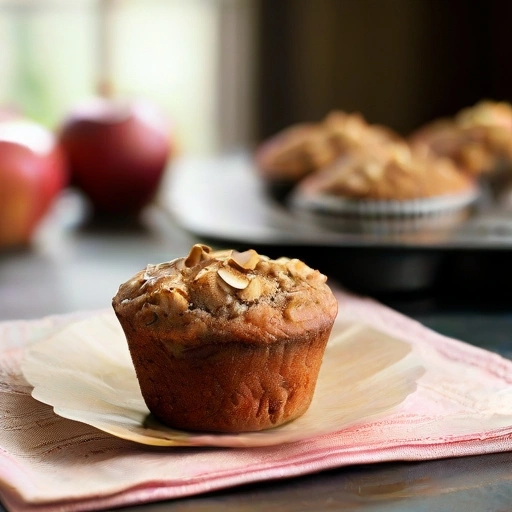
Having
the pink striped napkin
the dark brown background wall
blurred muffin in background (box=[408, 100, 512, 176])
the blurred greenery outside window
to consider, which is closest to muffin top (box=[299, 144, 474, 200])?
blurred muffin in background (box=[408, 100, 512, 176])

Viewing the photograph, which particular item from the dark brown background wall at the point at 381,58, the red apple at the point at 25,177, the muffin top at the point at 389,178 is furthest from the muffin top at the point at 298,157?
the dark brown background wall at the point at 381,58

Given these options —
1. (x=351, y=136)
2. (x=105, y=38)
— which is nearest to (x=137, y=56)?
(x=105, y=38)

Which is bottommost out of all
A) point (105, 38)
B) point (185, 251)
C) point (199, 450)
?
point (185, 251)

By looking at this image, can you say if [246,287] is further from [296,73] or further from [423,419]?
[296,73]

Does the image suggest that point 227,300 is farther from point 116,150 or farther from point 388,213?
point 116,150

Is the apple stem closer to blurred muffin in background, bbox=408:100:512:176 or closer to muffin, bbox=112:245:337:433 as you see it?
blurred muffin in background, bbox=408:100:512:176

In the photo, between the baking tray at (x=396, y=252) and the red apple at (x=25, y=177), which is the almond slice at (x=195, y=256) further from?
the red apple at (x=25, y=177)
